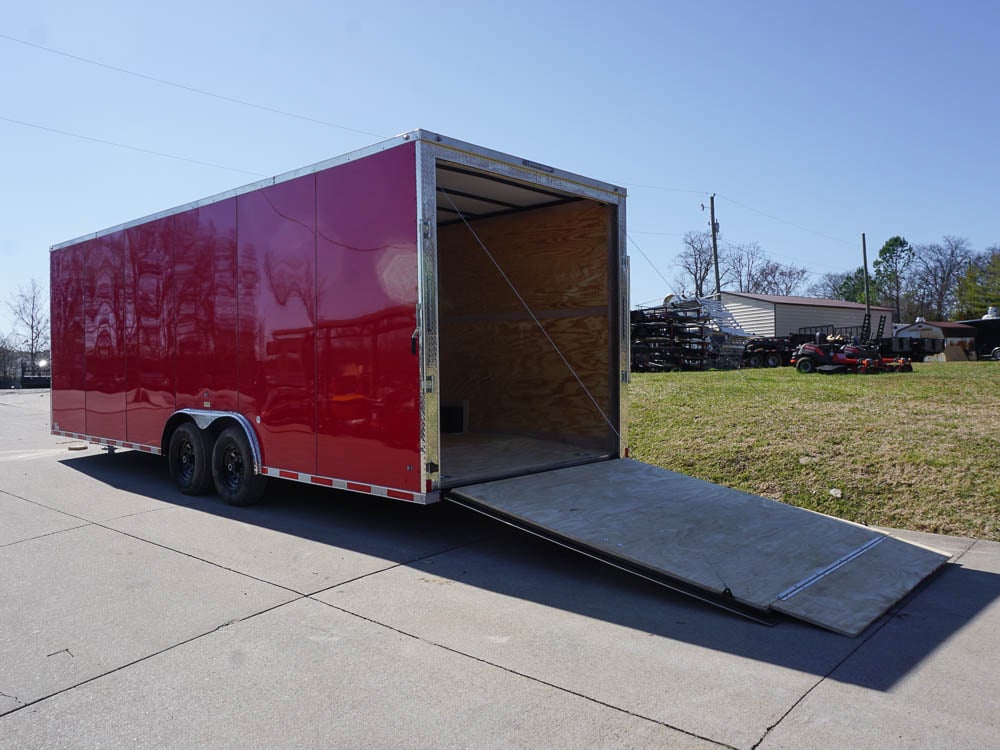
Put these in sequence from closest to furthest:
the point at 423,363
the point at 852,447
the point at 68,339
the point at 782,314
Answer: the point at 423,363 < the point at 852,447 < the point at 68,339 < the point at 782,314

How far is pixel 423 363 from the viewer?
591cm

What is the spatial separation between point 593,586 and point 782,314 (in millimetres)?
35232

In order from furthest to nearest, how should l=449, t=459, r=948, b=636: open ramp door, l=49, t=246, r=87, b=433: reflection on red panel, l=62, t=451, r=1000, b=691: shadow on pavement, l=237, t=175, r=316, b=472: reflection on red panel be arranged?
l=49, t=246, r=87, b=433: reflection on red panel, l=237, t=175, r=316, b=472: reflection on red panel, l=449, t=459, r=948, b=636: open ramp door, l=62, t=451, r=1000, b=691: shadow on pavement

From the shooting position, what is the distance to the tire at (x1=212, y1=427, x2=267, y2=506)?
7789mm

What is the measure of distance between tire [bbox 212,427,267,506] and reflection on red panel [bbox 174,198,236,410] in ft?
1.16

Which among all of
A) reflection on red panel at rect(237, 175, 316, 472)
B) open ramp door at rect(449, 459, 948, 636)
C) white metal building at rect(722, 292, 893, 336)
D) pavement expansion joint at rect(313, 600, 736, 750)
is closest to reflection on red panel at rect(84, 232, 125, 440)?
reflection on red panel at rect(237, 175, 316, 472)

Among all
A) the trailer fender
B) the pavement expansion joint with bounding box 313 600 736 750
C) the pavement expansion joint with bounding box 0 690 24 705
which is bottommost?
the pavement expansion joint with bounding box 0 690 24 705

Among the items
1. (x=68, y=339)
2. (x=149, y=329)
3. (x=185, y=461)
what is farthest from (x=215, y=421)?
(x=68, y=339)

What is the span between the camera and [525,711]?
3512 millimetres

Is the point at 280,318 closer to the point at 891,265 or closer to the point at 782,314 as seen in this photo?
the point at 782,314

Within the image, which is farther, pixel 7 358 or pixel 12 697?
pixel 7 358

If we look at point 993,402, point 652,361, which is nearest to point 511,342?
point 993,402

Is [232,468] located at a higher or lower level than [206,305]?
lower

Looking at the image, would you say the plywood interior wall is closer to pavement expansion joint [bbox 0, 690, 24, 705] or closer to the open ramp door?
the open ramp door
